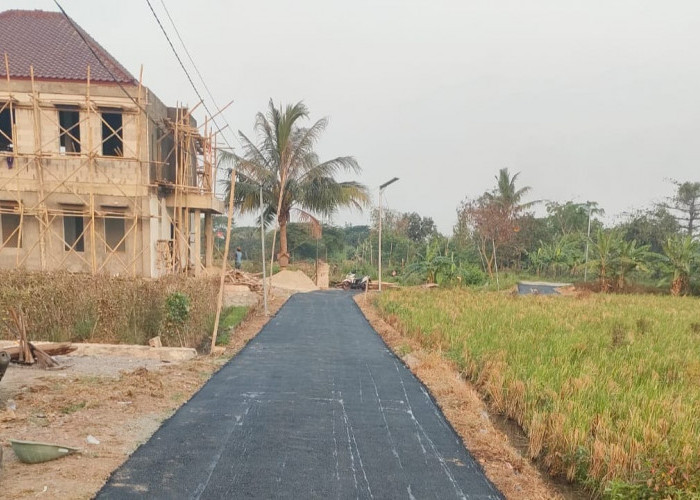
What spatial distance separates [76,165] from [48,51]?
13.5 ft

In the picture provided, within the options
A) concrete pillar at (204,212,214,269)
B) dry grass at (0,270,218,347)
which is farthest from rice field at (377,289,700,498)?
concrete pillar at (204,212,214,269)

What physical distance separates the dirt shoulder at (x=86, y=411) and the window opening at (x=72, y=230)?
7.85 meters

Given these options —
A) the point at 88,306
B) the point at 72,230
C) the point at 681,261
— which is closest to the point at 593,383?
the point at 88,306

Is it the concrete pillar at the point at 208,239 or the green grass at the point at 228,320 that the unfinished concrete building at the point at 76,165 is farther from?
the concrete pillar at the point at 208,239

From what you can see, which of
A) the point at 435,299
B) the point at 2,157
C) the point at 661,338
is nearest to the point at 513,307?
the point at 435,299

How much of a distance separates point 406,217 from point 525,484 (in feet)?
110

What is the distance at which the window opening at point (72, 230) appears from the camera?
13.5 metres

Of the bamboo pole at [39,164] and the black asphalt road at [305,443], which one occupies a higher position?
the bamboo pole at [39,164]

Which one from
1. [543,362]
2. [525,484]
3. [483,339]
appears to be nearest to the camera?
[525,484]

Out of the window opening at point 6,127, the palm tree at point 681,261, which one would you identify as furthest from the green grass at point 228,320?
the palm tree at point 681,261

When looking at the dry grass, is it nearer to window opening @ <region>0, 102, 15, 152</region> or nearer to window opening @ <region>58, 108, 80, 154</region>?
window opening @ <region>58, 108, 80, 154</region>

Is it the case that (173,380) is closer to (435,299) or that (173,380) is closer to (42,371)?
(42,371)

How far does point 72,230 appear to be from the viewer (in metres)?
13.6

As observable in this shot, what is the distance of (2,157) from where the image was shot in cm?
1269
